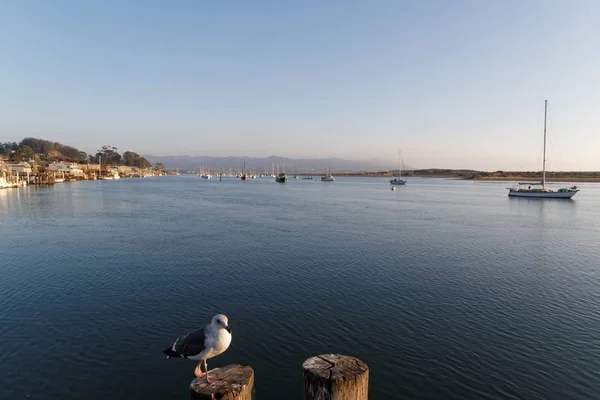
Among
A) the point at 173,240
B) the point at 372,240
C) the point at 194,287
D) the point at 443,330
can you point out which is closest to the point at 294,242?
the point at 372,240

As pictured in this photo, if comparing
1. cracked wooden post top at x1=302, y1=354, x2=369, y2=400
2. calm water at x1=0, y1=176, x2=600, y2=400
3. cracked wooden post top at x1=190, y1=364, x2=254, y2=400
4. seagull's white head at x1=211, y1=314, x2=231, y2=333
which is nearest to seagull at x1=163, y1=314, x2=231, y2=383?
seagull's white head at x1=211, y1=314, x2=231, y2=333

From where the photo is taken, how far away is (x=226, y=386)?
4.92 m

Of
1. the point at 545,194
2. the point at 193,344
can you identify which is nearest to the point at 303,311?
the point at 193,344

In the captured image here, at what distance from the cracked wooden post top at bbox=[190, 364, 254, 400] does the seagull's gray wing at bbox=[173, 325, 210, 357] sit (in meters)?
1.22

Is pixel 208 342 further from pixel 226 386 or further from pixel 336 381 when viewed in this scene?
pixel 336 381

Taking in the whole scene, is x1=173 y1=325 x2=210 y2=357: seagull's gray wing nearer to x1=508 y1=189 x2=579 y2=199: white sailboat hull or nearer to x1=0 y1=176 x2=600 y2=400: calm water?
x1=0 y1=176 x2=600 y2=400: calm water

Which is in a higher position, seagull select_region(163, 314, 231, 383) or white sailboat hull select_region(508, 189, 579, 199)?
seagull select_region(163, 314, 231, 383)

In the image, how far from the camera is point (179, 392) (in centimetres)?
943

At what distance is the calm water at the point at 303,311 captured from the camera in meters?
10.1

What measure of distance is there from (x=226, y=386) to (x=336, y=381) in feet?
4.92

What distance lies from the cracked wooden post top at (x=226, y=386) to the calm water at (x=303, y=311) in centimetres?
473

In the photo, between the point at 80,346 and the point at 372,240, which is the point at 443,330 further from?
the point at 372,240

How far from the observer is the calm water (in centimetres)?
1009

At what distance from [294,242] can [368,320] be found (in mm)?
15623
